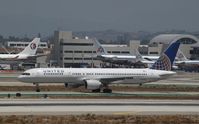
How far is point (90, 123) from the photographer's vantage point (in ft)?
129

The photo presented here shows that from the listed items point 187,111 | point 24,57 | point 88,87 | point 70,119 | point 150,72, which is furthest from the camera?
point 24,57

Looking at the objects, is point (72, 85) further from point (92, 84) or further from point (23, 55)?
point (23, 55)

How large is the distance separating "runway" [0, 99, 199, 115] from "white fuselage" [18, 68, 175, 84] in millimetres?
22464

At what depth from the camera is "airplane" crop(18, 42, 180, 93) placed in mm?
79562

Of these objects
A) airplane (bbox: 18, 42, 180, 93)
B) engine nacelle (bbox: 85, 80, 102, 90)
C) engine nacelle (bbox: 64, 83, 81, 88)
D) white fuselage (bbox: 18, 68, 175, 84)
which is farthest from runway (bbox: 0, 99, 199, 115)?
engine nacelle (bbox: 64, 83, 81, 88)

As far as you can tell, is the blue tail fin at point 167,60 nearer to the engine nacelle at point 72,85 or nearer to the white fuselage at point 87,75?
the white fuselage at point 87,75

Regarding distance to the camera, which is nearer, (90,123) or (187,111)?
(90,123)

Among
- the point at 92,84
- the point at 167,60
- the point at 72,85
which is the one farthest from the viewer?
the point at 167,60

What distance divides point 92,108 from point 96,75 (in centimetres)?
3047

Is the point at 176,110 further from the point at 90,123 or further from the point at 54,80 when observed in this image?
the point at 54,80

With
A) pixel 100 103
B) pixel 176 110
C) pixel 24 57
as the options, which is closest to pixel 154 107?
pixel 176 110

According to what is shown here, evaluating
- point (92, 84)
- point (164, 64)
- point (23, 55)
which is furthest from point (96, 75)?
point (23, 55)

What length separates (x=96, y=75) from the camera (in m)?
81.8

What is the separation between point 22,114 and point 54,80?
3532cm
